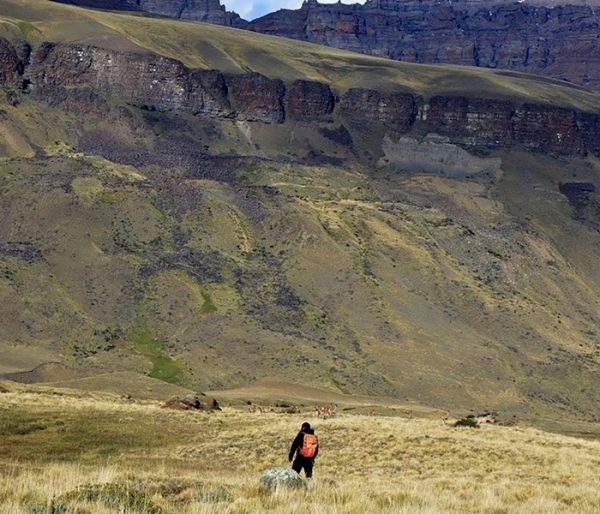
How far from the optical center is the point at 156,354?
387 ft

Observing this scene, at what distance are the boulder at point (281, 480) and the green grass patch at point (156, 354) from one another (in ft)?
272

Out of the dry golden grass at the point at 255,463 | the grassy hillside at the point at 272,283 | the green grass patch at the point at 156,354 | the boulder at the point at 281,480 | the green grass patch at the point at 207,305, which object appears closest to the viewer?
the dry golden grass at the point at 255,463

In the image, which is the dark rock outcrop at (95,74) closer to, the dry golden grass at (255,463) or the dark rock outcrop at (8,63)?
the dark rock outcrop at (8,63)

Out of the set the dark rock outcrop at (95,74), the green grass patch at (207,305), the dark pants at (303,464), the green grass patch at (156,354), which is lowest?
the green grass patch at (156,354)

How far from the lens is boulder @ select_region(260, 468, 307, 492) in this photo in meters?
27.0

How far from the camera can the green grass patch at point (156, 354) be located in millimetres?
112062

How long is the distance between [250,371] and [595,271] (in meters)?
83.6

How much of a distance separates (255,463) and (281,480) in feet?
55.5

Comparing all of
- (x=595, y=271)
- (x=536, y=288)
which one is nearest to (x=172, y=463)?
(x=536, y=288)

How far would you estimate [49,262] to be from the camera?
12912cm

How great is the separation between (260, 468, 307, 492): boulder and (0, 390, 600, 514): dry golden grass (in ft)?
1.22

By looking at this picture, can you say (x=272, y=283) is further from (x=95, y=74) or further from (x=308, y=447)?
(x=308, y=447)

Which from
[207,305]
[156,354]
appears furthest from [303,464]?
[207,305]

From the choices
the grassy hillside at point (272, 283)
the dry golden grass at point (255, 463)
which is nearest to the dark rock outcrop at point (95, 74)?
the grassy hillside at point (272, 283)
